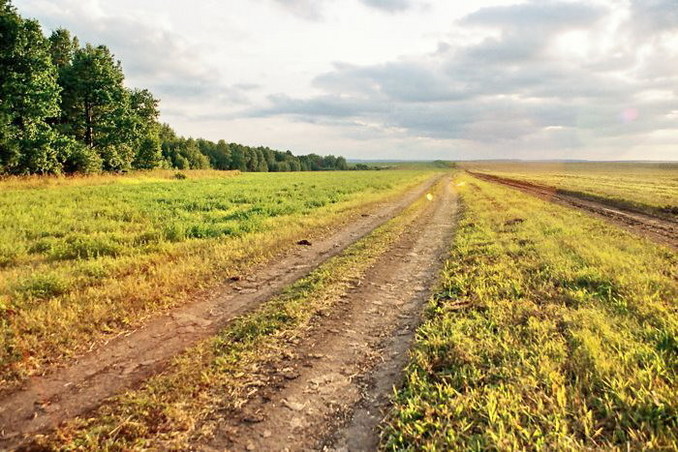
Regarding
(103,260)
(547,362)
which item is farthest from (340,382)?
(103,260)

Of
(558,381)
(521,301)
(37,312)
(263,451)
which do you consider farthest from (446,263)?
(37,312)

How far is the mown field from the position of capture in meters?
5.41

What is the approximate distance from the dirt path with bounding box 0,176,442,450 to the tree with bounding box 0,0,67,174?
31.0m

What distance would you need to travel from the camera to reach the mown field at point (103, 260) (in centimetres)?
541

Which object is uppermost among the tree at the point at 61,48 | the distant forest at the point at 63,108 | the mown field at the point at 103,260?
the tree at the point at 61,48

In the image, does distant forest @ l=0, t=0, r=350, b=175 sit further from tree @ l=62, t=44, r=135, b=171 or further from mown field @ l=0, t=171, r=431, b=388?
mown field @ l=0, t=171, r=431, b=388

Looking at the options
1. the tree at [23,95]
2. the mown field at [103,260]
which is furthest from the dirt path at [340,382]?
the tree at [23,95]

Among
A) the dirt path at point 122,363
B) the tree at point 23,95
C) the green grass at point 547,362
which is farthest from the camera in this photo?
the tree at point 23,95

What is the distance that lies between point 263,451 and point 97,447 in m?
1.52

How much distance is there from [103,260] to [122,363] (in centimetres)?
535

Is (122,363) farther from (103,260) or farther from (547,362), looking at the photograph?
(547,362)

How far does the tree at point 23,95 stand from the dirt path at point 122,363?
30962 millimetres

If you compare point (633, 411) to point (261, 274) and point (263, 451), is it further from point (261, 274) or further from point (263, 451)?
point (261, 274)

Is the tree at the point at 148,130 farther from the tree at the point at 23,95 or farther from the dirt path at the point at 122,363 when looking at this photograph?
the dirt path at the point at 122,363
